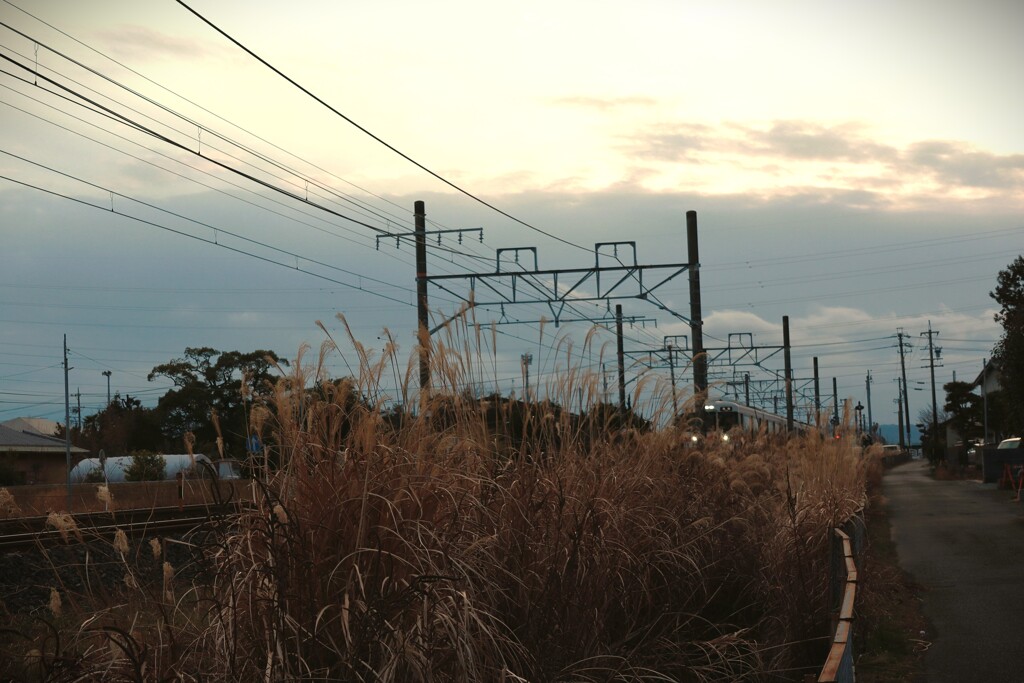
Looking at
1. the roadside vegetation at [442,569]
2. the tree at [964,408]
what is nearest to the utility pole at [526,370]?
the roadside vegetation at [442,569]

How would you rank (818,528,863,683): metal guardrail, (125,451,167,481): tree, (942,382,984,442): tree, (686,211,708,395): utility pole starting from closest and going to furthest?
(818,528,863,683): metal guardrail → (125,451,167,481): tree → (686,211,708,395): utility pole → (942,382,984,442): tree

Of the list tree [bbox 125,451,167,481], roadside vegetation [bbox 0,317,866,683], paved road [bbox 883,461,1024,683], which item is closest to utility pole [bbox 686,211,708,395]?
paved road [bbox 883,461,1024,683]

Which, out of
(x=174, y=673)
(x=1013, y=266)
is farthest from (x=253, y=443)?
(x=1013, y=266)

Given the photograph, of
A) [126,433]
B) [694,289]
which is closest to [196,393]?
[126,433]

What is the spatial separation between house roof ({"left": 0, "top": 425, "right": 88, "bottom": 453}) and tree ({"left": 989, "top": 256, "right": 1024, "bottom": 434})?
100 feet

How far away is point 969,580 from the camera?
10.4 metres

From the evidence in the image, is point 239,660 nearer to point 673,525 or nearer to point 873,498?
point 673,525

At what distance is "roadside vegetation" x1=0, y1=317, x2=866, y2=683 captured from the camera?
3385mm

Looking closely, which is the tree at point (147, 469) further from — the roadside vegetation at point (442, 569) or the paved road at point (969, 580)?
the paved road at point (969, 580)

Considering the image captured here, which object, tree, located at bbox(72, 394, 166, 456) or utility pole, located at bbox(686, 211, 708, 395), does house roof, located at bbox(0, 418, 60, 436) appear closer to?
tree, located at bbox(72, 394, 166, 456)

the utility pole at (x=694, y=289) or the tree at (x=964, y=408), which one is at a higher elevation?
the utility pole at (x=694, y=289)

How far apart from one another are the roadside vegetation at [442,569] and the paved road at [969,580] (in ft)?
4.17

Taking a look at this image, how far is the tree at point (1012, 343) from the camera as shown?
2423cm

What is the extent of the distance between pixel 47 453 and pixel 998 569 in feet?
132
